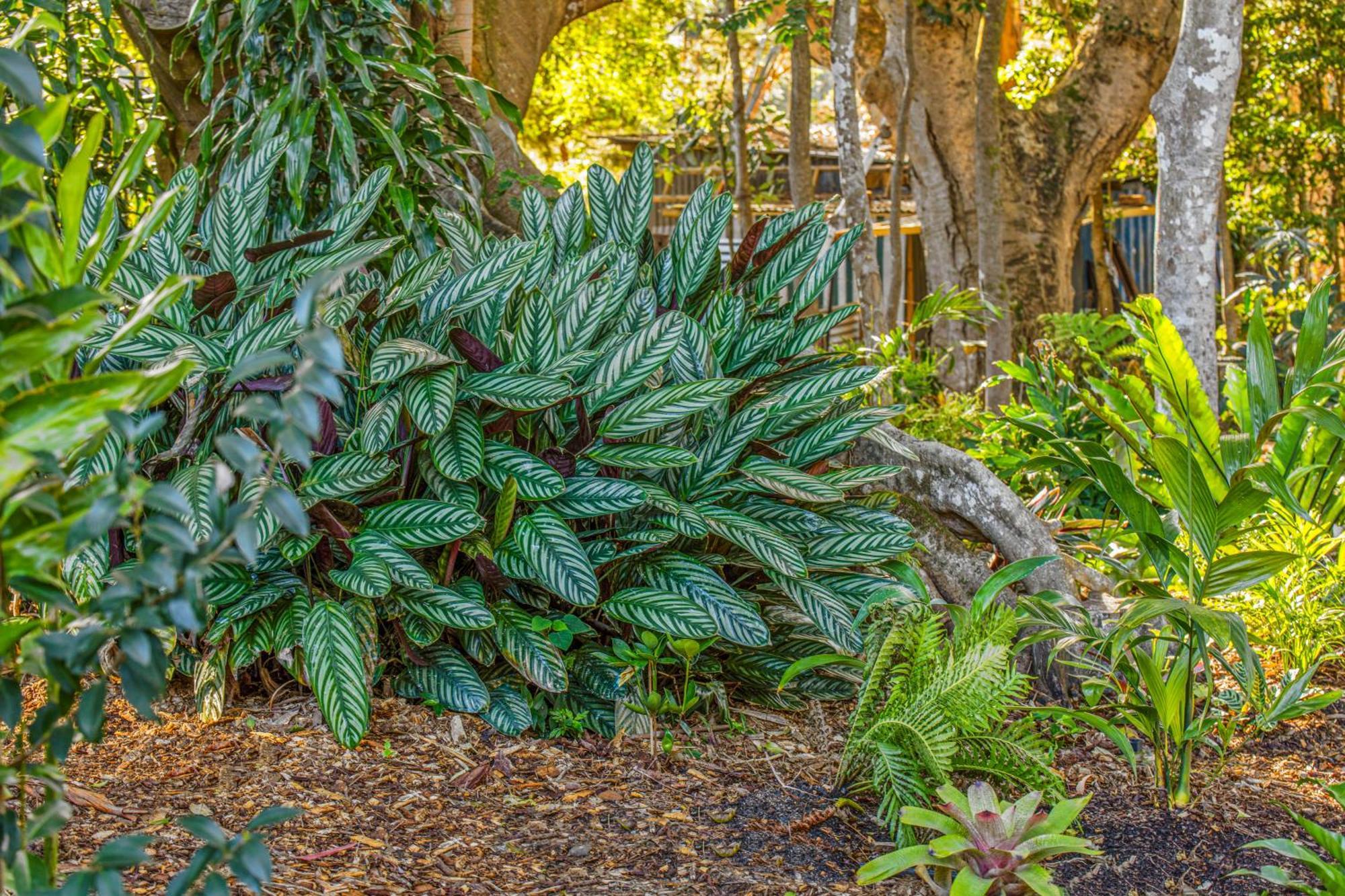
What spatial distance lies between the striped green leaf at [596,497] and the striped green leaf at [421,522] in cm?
25

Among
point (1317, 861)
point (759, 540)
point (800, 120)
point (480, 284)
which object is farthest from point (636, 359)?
point (800, 120)

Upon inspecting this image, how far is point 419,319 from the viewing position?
305 centimetres

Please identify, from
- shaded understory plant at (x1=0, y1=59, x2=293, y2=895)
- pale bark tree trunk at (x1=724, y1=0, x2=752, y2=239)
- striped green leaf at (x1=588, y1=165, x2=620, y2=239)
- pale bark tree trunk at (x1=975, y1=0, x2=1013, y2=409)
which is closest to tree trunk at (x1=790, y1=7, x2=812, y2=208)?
pale bark tree trunk at (x1=724, y1=0, x2=752, y2=239)

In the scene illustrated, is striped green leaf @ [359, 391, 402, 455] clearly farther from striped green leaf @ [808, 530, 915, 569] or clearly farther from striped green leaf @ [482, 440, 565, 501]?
striped green leaf @ [808, 530, 915, 569]

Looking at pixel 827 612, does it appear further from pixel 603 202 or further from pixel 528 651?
pixel 603 202

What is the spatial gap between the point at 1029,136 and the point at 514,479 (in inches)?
234

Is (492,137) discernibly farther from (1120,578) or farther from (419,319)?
(1120,578)

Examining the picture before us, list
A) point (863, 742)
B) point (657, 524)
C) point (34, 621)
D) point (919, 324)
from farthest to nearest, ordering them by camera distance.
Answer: point (919, 324), point (657, 524), point (863, 742), point (34, 621)

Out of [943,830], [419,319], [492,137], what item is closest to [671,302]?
[419,319]

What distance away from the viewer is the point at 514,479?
2826 mm

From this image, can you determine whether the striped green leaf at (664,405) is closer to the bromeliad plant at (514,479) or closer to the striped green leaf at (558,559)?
the bromeliad plant at (514,479)

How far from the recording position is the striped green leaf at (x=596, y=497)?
2.84m

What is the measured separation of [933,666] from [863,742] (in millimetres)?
233

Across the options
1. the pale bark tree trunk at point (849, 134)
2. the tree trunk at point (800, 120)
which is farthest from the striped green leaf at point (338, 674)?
the tree trunk at point (800, 120)
